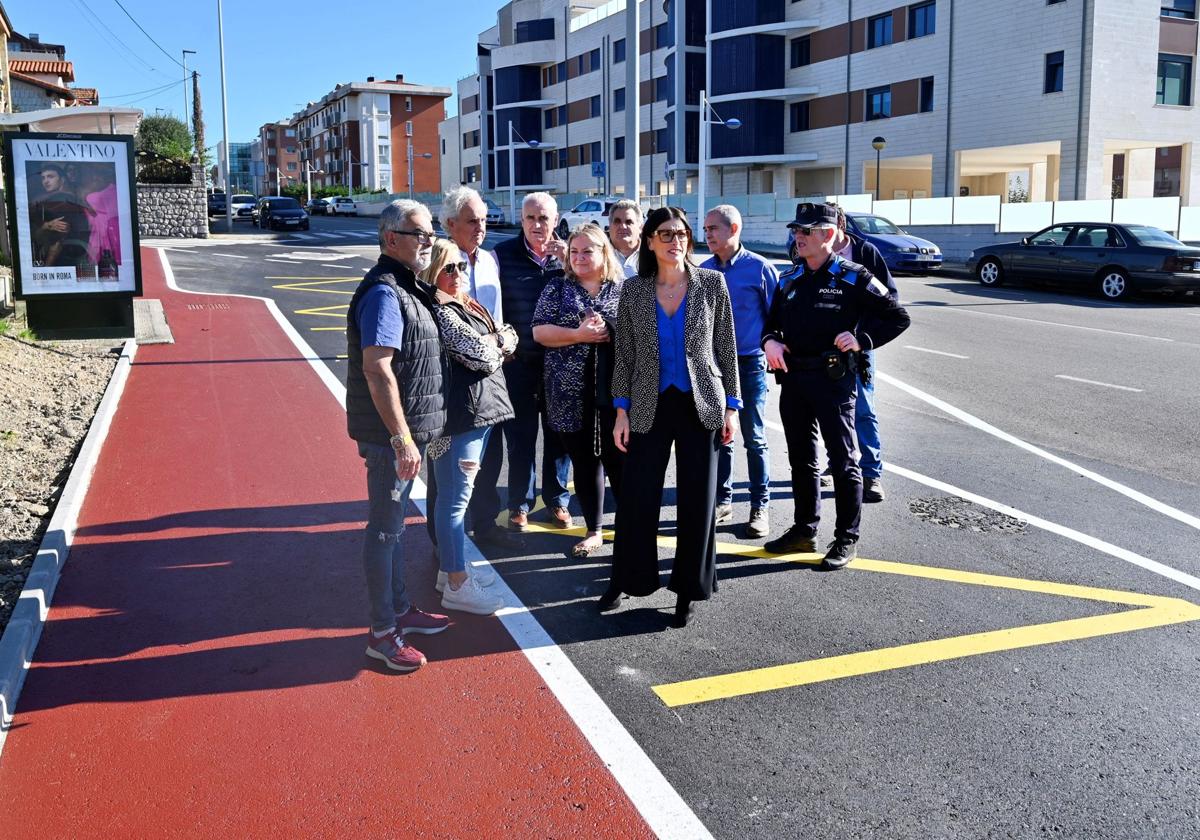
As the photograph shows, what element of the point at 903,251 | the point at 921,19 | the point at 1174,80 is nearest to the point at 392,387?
the point at 903,251

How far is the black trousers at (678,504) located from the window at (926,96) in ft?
136

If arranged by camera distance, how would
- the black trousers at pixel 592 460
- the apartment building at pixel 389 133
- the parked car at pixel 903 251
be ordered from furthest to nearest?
the apartment building at pixel 389 133
the parked car at pixel 903 251
the black trousers at pixel 592 460

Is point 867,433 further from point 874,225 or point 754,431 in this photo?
point 874,225

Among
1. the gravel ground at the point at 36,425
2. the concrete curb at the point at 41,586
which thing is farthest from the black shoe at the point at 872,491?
the gravel ground at the point at 36,425

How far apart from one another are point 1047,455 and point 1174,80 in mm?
36501

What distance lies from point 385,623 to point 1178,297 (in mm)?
21617

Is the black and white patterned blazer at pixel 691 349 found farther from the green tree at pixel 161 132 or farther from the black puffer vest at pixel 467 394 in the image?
the green tree at pixel 161 132

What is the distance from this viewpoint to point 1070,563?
553 cm

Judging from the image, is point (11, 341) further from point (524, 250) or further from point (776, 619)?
point (776, 619)

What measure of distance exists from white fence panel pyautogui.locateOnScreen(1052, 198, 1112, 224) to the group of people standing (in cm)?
2682

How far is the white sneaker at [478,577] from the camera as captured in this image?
4996 mm

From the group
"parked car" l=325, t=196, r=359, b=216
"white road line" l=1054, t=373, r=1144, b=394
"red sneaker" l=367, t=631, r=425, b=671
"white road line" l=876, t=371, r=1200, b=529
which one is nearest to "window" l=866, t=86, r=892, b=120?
"white road line" l=1054, t=373, r=1144, b=394

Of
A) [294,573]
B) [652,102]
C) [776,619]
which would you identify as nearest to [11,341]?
Answer: [294,573]

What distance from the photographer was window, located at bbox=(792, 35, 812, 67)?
158 ft
